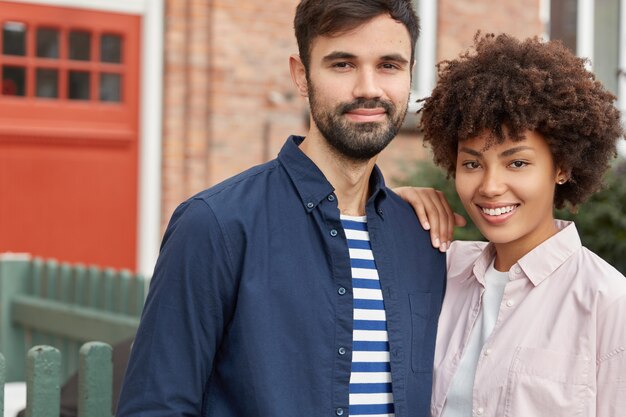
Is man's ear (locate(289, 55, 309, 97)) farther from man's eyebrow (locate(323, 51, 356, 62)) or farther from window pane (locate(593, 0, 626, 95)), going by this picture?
window pane (locate(593, 0, 626, 95))

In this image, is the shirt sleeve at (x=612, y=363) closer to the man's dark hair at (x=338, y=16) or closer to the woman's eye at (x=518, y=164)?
the woman's eye at (x=518, y=164)

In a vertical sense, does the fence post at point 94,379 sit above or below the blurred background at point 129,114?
below

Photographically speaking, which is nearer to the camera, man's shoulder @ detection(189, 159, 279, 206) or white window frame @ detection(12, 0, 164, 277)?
man's shoulder @ detection(189, 159, 279, 206)

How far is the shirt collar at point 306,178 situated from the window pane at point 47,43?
18.4ft

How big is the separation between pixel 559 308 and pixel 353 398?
52cm

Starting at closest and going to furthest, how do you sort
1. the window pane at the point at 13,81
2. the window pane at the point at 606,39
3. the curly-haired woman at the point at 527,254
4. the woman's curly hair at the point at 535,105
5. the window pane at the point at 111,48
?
the curly-haired woman at the point at 527,254
the woman's curly hair at the point at 535,105
the window pane at the point at 13,81
the window pane at the point at 111,48
the window pane at the point at 606,39

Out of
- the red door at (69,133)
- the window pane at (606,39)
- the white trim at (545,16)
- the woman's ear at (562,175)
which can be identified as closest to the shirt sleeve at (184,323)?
the woman's ear at (562,175)

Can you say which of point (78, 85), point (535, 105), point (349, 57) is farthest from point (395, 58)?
point (78, 85)

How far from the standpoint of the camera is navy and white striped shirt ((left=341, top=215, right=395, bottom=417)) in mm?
2426

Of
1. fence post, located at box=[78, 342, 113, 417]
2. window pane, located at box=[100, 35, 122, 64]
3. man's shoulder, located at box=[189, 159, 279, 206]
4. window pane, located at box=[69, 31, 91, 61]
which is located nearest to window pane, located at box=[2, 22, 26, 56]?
window pane, located at box=[69, 31, 91, 61]

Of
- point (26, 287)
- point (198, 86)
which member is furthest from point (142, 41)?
point (26, 287)

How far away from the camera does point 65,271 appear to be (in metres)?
6.00

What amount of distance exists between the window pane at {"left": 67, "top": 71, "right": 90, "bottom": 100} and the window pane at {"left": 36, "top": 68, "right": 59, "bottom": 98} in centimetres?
10

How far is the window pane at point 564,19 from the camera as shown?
1067cm
